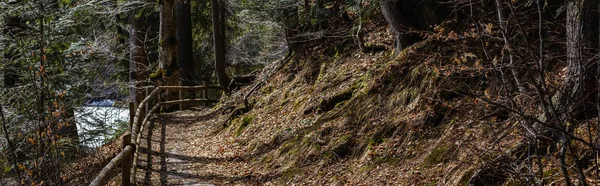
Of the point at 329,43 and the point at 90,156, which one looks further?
the point at 329,43

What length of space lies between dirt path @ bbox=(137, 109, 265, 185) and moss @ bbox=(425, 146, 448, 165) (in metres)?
3.51

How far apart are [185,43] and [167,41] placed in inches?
180

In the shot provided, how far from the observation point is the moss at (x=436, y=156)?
24.8ft

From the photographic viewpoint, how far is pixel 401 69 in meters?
10.4

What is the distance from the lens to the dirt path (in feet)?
34.6

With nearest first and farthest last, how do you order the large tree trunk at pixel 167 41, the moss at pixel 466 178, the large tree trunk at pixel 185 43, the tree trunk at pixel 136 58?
1. the moss at pixel 466 178
2. the large tree trunk at pixel 167 41
3. the tree trunk at pixel 136 58
4. the large tree trunk at pixel 185 43

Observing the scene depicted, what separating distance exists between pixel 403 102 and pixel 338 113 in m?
1.65

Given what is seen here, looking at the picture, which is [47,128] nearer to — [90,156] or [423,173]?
[90,156]

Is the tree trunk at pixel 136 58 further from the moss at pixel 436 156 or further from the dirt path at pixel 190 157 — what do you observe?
the moss at pixel 436 156

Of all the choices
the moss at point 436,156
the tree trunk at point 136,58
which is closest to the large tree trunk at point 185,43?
the tree trunk at point 136,58

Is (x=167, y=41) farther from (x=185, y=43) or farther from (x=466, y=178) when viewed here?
(x=466, y=178)

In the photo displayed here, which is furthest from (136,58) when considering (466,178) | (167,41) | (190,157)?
(466,178)

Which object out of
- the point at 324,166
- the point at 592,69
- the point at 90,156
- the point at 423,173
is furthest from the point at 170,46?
the point at 592,69

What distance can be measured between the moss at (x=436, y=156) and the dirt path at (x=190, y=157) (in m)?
3.51
